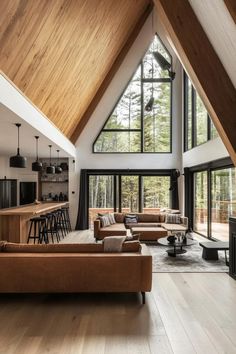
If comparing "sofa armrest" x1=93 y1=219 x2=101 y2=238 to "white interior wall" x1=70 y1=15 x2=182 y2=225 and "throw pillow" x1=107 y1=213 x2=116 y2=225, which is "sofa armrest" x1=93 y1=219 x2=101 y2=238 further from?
"white interior wall" x1=70 y1=15 x2=182 y2=225

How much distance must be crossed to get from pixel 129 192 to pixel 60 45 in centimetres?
656

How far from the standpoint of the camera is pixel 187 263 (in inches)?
229

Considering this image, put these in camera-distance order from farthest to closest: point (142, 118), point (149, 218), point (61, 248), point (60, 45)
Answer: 1. point (142, 118)
2. point (149, 218)
3. point (60, 45)
4. point (61, 248)

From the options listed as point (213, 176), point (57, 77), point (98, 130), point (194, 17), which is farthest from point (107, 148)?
point (194, 17)

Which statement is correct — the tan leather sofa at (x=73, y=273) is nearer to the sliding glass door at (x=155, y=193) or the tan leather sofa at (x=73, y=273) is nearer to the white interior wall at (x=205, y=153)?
the white interior wall at (x=205, y=153)

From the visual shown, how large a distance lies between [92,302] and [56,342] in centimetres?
103

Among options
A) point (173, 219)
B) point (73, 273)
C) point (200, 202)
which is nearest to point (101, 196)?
point (173, 219)

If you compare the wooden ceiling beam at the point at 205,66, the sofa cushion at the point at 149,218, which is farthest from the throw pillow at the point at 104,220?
the wooden ceiling beam at the point at 205,66

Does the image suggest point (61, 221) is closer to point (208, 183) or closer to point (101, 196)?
point (101, 196)

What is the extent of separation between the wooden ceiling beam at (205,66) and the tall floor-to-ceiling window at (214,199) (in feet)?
9.55

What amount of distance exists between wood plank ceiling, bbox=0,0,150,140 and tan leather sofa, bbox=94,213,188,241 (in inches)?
→ 128

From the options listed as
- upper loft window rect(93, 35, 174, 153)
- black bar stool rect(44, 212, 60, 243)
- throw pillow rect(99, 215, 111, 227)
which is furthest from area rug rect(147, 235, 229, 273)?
upper loft window rect(93, 35, 174, 153)

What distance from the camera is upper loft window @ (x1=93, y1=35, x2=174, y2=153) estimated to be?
10.9m

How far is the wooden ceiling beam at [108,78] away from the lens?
9945mm
